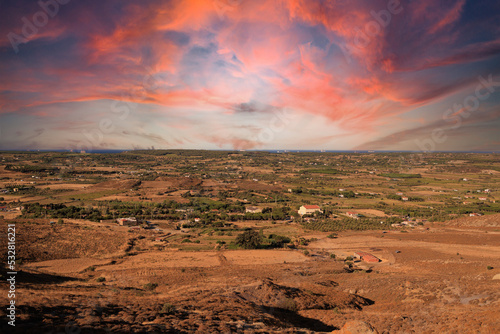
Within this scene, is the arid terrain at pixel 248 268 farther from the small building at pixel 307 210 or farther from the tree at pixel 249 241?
the small building at pixel 307 210

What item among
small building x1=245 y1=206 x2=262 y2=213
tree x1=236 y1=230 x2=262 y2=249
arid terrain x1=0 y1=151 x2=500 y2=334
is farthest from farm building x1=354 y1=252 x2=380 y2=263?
small building x1=245 y1=206 x2=262 y2=213

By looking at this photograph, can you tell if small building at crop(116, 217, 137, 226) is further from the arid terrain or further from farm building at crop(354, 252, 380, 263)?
farm building at crop(354, 252, 380, 263)

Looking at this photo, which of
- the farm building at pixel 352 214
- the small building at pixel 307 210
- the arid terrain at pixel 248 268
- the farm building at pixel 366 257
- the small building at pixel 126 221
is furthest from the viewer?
the small building at pixel 307 210

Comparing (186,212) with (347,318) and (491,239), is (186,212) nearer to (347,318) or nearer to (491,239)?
(347,318)

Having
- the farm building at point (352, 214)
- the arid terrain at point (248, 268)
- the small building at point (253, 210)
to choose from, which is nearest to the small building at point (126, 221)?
the arid terrain at point (248, 268)

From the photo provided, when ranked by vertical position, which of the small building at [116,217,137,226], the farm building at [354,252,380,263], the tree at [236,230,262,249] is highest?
the small building at [116,217,137,226]

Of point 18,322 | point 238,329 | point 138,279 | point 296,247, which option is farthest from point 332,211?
point 18,322

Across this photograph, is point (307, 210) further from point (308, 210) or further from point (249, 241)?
point (249, 241)
